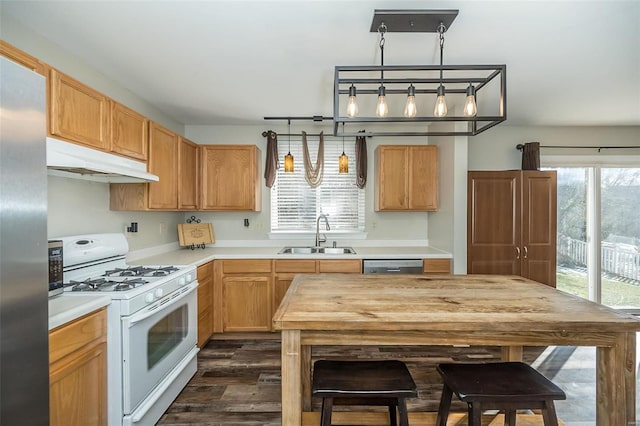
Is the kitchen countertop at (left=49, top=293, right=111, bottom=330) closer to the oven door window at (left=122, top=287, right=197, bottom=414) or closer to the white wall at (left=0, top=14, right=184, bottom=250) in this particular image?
the oven door window at (left=122, top=287, right=197, bottom=414)

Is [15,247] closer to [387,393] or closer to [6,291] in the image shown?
[6,291]

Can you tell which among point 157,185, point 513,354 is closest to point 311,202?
point 157,185

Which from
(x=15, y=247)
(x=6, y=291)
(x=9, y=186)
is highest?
(x=9, y=186)

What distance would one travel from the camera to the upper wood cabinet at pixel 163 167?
268cm

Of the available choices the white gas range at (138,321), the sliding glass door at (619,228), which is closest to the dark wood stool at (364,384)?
the white gas range at (138,321)

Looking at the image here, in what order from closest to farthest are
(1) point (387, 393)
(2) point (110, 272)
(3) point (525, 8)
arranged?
1. (1) point (387, 393)
2. (3) point (525, 8)
3. (2) point (110, 272)

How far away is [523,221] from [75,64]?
4149mm

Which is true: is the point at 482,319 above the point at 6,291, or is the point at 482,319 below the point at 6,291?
below

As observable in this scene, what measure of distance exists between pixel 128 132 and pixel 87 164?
2.48ft

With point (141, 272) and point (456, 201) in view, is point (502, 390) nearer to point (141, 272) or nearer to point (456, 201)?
point (456, 201)

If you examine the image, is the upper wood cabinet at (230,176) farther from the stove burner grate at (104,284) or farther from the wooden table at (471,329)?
the wooden table at (471,329)

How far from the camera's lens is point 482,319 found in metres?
1.34

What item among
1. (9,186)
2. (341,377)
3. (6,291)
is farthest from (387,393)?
(9,186)

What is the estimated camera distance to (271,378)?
2535mm
